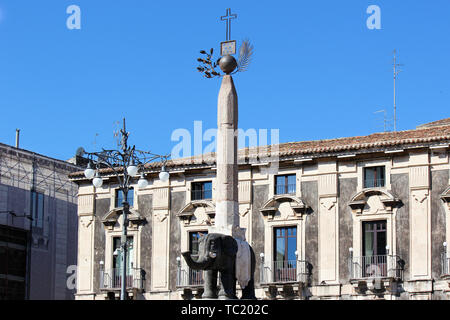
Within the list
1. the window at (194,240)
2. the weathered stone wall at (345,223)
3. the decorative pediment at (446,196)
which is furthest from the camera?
the window at (194,240)

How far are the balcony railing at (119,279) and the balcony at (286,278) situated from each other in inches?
215

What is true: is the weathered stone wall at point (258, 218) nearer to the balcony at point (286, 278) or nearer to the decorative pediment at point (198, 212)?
the balcony at point (286, 278)

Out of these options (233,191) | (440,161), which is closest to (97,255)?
(440,161)

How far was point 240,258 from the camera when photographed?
78.9 ft

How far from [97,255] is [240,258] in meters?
21.5

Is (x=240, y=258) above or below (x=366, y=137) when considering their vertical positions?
below

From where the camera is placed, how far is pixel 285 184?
41469mm

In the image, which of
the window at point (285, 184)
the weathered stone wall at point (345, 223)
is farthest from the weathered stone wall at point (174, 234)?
the weathered stone wall at point (345, 223)

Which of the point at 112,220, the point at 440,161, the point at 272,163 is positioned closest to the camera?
the point at 440,161

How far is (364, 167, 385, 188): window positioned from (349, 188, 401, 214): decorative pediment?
1.38 ft

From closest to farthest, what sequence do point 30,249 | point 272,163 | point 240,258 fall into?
point 240,258
point 272,163
point 30,249

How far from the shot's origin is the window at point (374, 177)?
39.9m

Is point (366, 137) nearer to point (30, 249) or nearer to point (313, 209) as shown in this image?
point (313, 209)
